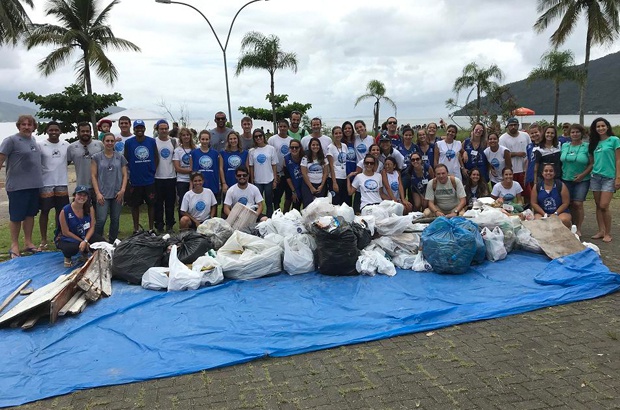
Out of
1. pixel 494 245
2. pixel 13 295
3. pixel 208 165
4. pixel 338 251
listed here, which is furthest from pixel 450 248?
pixel 13 295

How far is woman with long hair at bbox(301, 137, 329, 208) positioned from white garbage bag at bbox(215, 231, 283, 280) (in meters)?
2.07

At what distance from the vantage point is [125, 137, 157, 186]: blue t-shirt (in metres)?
7.22

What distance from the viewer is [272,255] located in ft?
18.1

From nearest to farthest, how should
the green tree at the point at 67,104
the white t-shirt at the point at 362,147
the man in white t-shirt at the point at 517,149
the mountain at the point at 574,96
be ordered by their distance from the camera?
the white t-shirt at the point at 362,147 < the man in white t-shirt at the point at 517,149 < the green tree at the point at 67,104 < the mountain at the point at 574,96

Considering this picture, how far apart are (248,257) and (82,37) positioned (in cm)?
1905

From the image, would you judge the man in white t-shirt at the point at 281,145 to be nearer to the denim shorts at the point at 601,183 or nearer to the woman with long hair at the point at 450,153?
the woman with long hair at the point at 450,153

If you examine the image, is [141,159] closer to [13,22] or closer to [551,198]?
[551,198]

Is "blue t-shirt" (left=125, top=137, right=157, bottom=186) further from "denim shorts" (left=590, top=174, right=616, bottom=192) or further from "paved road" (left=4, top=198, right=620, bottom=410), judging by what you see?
"denim shorts" (left=590, top=174, right=616, bottom=192)

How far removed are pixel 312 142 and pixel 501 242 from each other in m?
3.24

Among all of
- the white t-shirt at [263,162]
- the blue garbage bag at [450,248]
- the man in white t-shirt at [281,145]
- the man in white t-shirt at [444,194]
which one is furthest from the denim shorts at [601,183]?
the white t-shirt at [263,162]

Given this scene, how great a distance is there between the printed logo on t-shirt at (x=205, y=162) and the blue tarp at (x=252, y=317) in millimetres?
2552

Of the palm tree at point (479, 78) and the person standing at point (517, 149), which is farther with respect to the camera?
the palm tree at point (479, 78)

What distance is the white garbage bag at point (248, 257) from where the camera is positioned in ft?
17.7

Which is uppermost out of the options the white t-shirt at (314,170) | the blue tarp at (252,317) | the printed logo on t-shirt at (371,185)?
the white t-shirt at (314,170)
